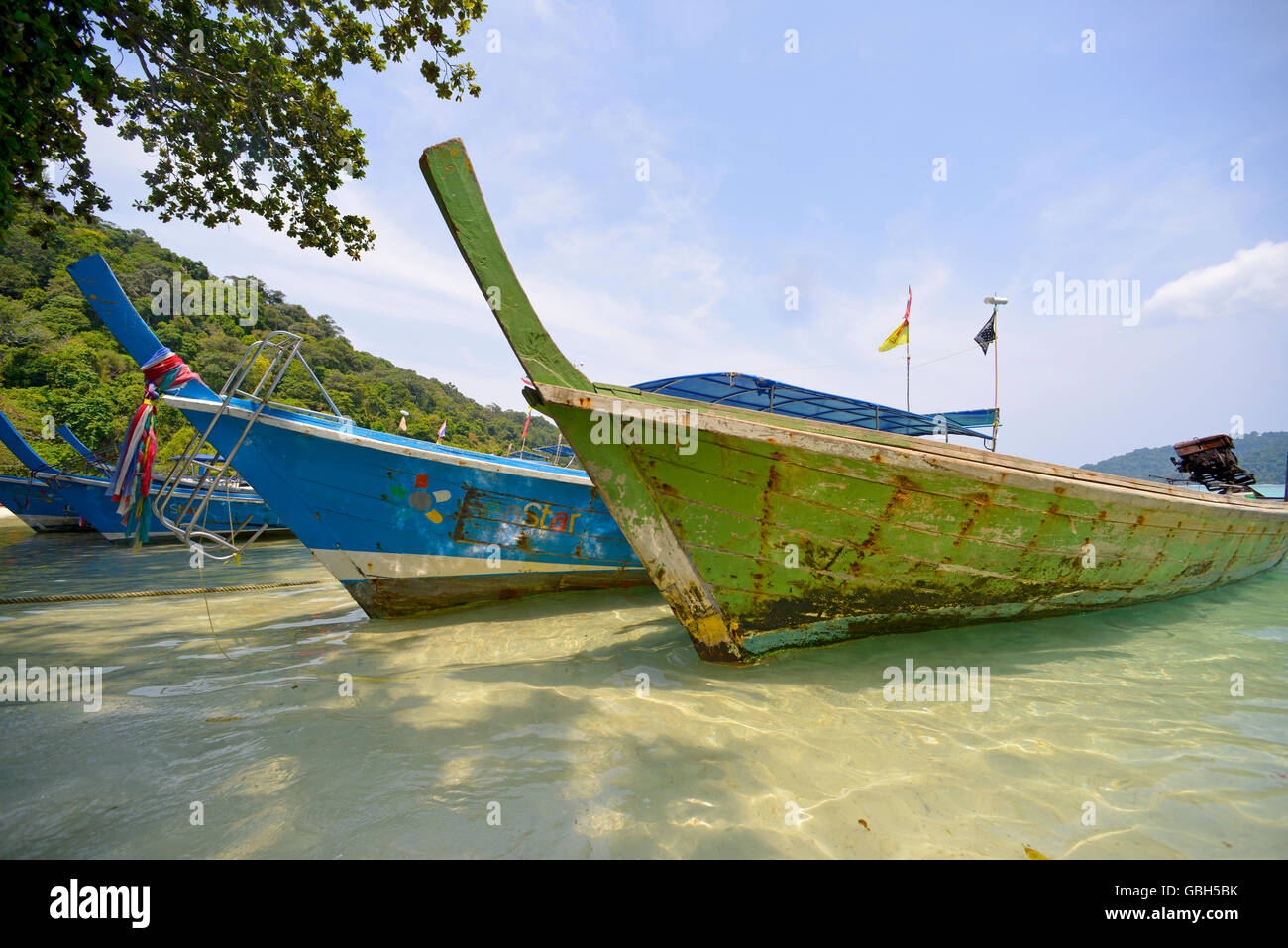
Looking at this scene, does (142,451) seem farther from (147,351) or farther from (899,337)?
(899,337)

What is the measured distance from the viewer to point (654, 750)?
2.27m

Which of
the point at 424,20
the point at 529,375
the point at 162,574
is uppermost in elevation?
the point at 424,20

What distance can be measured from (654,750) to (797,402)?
1053 centimetres

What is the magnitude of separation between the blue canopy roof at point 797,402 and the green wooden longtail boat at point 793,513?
712cm

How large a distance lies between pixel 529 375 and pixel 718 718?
213cm

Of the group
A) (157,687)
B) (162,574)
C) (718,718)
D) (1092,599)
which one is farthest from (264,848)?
(162,574)

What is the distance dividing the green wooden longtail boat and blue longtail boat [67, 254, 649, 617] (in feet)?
6.84

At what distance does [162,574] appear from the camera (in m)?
8.91

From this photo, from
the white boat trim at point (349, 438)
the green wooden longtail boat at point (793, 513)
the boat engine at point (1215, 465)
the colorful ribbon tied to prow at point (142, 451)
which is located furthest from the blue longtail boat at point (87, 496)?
the boat engine at point (1215, 465)

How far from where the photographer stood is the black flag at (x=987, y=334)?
40.9ft

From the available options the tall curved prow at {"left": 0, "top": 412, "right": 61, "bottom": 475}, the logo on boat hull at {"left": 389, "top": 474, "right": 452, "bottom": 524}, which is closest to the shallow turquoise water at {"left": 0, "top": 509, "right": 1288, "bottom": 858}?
the logo on boat hull at {"left": 389, "top": 474, "right": 452, "bottom": 524}

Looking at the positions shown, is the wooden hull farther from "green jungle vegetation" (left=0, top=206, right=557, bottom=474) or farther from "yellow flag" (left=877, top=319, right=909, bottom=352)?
"yellow flag" (left=877, top=319, right=909, bottom=352)

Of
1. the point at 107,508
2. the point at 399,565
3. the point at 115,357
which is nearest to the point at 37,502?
the point at 107,508
